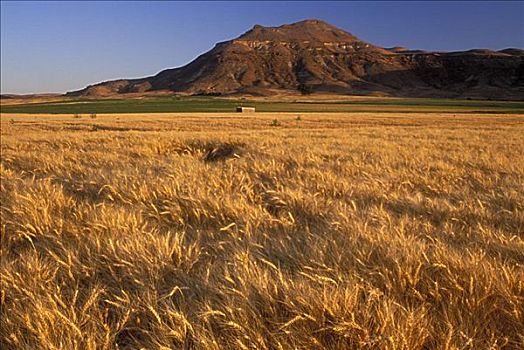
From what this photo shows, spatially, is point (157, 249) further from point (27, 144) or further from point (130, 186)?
point (27, 144)

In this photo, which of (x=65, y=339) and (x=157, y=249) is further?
(x=157, y=249)

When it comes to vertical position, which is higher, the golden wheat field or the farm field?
the golden wheat field

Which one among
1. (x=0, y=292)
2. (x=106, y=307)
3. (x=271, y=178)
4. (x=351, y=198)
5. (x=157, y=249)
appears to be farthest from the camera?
(x=271, y=178)

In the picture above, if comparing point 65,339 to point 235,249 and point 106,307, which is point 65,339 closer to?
point 106,307

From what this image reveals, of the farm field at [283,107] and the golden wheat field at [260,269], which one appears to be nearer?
the golden wheat field at [260,269]

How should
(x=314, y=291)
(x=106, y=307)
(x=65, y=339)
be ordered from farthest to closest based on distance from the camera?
(x=106, y=307)
(x=314, y=291)
(x=65, y=339)

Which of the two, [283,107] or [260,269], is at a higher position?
[260,269]

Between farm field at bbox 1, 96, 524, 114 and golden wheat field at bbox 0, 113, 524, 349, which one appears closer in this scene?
golden wheat field at bbox 0, 113, 524, 349

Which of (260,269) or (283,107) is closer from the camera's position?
(260,269)

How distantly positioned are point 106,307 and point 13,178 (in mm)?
5298

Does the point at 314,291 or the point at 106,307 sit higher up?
the point at 314,291

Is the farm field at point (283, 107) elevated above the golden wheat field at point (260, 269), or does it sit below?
below

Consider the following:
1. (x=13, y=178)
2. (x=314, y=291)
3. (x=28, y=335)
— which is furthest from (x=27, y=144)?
(x=314, y=291)

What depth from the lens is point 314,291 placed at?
211cm
